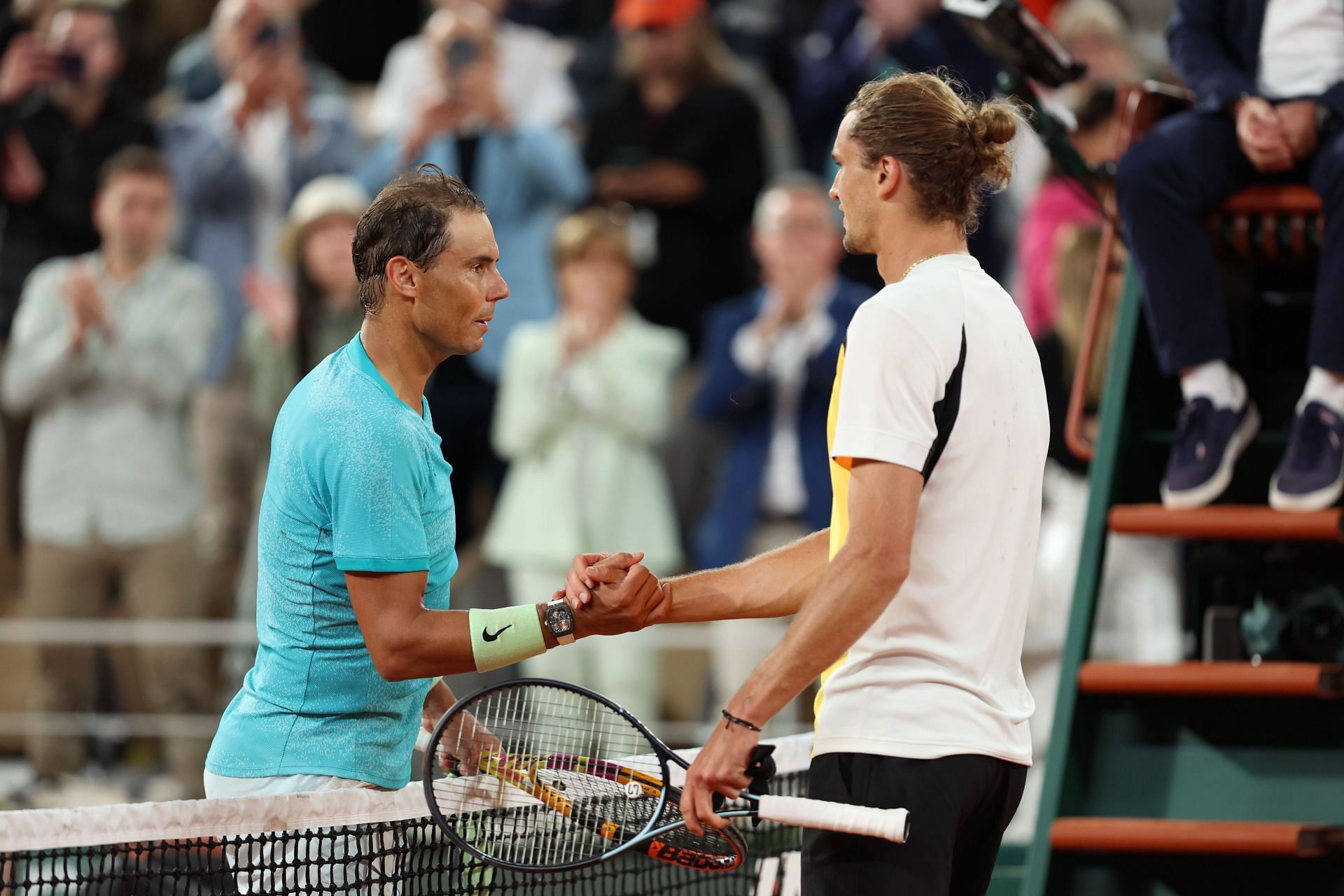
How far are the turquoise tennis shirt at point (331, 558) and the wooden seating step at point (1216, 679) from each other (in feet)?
6.29

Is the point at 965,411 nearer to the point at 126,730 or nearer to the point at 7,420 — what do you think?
the point at 126,730

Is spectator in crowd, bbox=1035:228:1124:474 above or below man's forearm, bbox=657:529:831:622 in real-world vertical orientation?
above

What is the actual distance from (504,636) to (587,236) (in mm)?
4470

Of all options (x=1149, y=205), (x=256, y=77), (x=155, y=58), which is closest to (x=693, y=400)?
(x=256, y=77)

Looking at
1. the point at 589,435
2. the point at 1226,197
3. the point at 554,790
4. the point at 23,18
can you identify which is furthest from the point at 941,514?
the point at 23,18

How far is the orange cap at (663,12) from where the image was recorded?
26.3 ft

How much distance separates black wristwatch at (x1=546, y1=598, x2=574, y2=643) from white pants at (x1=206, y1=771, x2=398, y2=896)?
424 mm

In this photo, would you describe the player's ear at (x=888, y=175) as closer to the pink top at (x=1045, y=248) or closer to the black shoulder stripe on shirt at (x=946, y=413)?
the black shoulder stripe on shirt at (x=946, y=413)

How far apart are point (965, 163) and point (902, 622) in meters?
0.77

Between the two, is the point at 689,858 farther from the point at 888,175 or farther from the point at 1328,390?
the point at 1328,390

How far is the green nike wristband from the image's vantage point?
3.07 m

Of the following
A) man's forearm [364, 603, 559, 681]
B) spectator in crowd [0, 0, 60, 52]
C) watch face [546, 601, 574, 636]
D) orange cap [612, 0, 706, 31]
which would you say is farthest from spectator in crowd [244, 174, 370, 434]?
man's forearm [364, 603, 559, 681]

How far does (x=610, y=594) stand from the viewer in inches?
131

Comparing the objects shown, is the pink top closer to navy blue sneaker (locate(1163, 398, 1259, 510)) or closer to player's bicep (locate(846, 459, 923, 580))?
navy blue sneaker (locate(1163, 398, 1259, 510))
